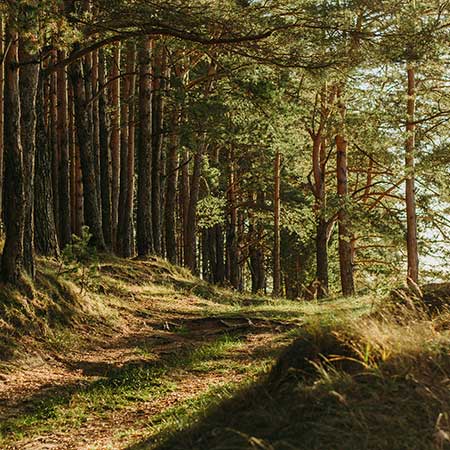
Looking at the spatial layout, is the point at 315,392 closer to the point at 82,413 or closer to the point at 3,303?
the point at 82,413

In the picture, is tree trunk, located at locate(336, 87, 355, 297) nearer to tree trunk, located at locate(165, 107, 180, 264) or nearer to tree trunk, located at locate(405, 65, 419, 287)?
tree trunk, located at locate(405, 65, 419, 287)

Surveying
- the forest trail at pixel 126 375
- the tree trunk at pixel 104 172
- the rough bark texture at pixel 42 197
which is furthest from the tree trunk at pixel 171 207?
the rough bark texture at pixel 42 197

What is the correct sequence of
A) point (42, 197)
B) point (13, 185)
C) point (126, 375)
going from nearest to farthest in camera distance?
point (126, 375), point (13, 185), point (42, 197)

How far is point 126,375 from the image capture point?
860 centimetres

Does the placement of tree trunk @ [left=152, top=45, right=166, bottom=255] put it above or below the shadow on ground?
above

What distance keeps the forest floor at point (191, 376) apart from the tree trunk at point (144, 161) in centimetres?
302

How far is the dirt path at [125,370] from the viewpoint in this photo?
651 centimetres

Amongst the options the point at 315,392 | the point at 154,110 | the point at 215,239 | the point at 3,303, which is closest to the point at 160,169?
the point at 154,110

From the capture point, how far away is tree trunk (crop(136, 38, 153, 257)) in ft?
61.0

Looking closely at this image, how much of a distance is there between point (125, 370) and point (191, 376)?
88cm

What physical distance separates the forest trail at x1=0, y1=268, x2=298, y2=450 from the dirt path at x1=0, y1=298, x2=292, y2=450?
11 millimetres

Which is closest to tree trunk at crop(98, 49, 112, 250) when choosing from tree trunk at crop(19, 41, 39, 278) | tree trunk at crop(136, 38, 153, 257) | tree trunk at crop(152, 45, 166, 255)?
tree trunk at crop(136, 38, 153, 257)

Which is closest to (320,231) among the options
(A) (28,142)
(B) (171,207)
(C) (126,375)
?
(B) (171,207)

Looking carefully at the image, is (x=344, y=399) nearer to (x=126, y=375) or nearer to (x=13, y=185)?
(x=126, y=375)
